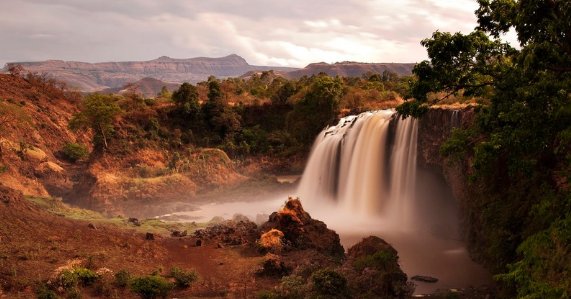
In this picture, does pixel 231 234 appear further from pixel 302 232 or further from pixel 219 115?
pixel 219 115

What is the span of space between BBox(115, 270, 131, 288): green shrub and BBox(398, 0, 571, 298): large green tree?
14.1 metres

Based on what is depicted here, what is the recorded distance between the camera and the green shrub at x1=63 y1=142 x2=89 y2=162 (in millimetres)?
56000

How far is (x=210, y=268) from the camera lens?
2336 centimetres

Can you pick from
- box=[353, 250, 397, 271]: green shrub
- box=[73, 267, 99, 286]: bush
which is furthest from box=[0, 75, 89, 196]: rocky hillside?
box=[353, 250, 397, 271]: green shrub

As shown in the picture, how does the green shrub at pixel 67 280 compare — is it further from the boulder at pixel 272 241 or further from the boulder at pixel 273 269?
the boulder at pixel 272 241

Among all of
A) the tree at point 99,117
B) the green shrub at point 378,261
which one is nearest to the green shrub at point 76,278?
the green shrub at point 378,261

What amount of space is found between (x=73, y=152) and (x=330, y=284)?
49.1 metres

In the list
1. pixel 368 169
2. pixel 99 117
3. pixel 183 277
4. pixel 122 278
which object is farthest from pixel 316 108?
pixel 122 278

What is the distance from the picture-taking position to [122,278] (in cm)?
1948

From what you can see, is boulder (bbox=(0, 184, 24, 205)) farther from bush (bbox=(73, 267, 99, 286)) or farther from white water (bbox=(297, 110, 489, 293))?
white water (bbox=(297, 110, 489, 293))

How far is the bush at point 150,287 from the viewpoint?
18984 mm

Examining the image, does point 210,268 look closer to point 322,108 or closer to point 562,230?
point 562,230

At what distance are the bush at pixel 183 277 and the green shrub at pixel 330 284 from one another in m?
6.80

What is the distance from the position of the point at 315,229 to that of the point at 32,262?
49.5ft
